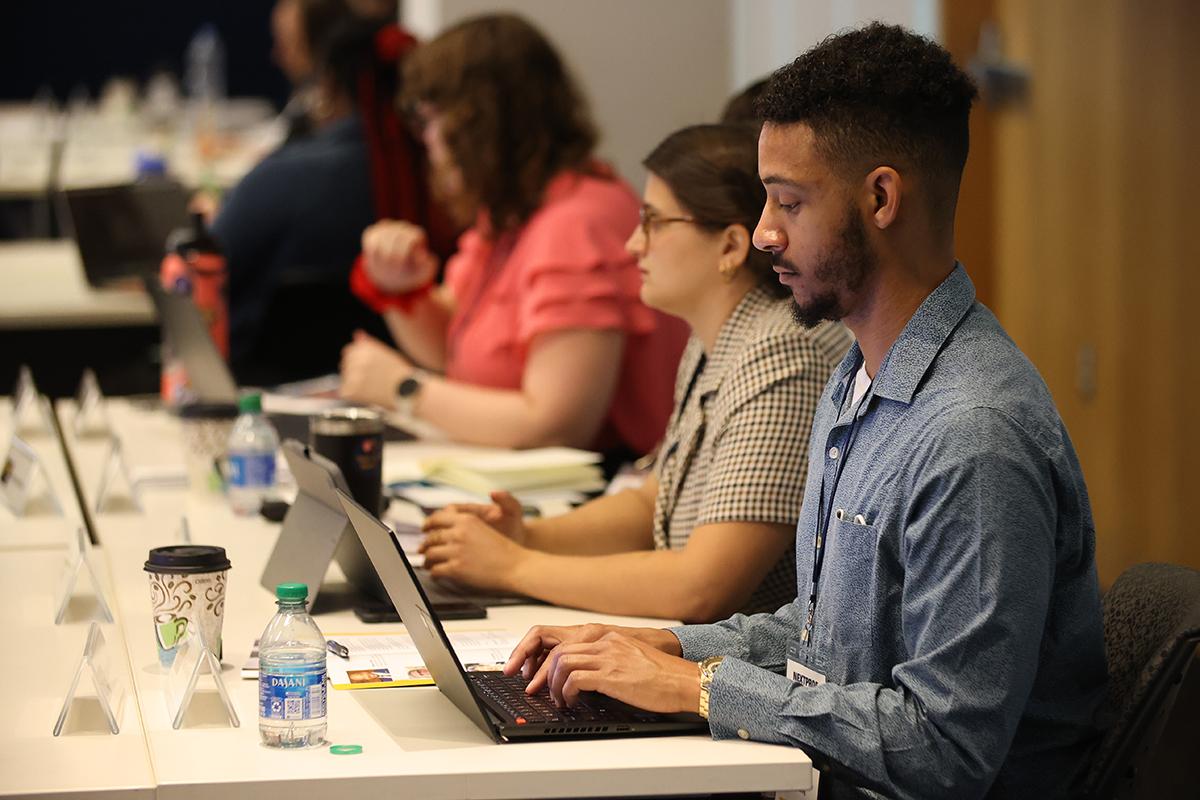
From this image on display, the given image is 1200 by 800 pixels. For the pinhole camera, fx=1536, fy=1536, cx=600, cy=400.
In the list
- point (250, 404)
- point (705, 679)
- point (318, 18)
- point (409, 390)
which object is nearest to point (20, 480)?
point (250, 404)

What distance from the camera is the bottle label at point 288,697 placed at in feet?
4.50

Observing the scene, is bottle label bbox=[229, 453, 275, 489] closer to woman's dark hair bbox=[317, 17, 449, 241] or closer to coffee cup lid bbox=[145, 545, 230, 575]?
coffee cup lid bbox=[145, 545, 230, 575]

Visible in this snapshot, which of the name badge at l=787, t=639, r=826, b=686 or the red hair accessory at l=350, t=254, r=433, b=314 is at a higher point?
the red hair accessory at l=350, t=254, r=433, b=314

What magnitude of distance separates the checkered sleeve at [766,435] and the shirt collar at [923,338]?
0.37m

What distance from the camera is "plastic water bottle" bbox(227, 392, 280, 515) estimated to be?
237 centimetres

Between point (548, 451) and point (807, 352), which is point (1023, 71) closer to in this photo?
point (548, 451)

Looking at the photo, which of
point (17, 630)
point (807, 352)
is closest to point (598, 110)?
point (807, 352)

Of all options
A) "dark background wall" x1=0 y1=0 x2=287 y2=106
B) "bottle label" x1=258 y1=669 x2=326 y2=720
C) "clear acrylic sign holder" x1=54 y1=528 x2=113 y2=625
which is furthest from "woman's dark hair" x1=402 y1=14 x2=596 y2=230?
"dark background wall" x1=0 y1=0 x2=287 y2=106

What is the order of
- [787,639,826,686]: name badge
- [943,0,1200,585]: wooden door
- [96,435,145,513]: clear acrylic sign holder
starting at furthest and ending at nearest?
1. [943,0,1200,585]: wooden door
2. [96,435,145,513]: clear acrylic sign holder
3. [787,639,826,686]: name badge

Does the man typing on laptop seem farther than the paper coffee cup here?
No

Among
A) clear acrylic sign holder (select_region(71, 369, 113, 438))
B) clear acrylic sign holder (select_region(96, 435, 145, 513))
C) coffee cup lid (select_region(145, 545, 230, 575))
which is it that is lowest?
clear acrylic sign holder (select_region(71, 369, 113, 438))

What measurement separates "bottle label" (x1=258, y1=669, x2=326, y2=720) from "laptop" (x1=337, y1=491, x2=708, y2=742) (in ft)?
0.41

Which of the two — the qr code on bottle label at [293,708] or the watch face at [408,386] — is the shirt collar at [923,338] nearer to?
the qr code on bottle label at [293,708]

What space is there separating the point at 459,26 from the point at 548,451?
0.93 meters
